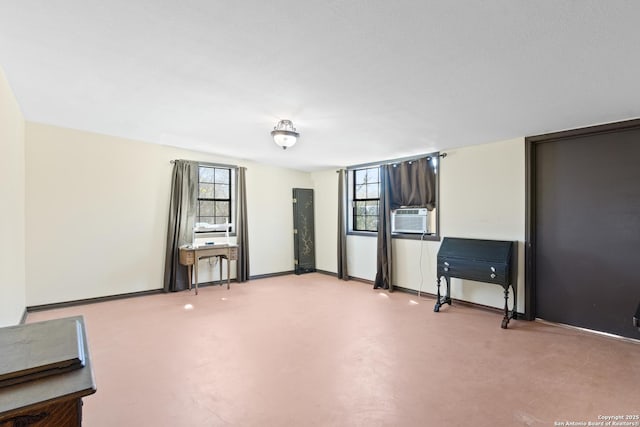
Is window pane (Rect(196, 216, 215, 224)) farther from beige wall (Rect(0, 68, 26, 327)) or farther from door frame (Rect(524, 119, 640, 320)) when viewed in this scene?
door frame (Rect(524, 119, 640, 320))

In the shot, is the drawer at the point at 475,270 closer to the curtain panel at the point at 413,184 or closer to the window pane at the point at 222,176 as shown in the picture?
the curtain panel at the point at 413,184

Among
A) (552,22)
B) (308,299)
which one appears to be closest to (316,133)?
(308,299)

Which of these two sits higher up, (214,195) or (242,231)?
(214,195)

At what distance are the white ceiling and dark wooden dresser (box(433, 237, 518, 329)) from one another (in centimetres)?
133

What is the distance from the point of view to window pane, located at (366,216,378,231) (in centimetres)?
587

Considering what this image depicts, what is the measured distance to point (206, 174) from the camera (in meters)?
5.75

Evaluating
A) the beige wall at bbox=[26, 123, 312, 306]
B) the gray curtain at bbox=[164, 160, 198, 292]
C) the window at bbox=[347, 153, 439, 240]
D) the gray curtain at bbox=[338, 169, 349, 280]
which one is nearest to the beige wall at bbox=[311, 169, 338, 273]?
the gray curtain at bbox=[338, 169, 349, 280]

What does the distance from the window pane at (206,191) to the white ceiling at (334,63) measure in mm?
1921

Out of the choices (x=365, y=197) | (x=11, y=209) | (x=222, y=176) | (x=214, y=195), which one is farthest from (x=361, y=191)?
(x=11, y=209)

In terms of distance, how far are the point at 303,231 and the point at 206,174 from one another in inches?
88.6

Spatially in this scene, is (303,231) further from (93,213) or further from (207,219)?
(93,213)

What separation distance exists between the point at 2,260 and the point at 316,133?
3285 mm

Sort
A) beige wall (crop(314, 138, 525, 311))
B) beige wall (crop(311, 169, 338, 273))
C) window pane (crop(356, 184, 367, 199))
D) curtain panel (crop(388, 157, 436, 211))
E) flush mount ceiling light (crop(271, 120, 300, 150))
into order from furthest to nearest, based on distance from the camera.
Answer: beige wall (crop(311, 169, 338, 273)) < window pane (crop(356, 184, 367, 199)) < curtain panel (crop(388, 157, 436, 211)) < beige wall (crop(314, 138, 525, 311)) < flush mount ceiling light (crop(271, 120, 300, 150))

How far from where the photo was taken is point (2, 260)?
104 inches
